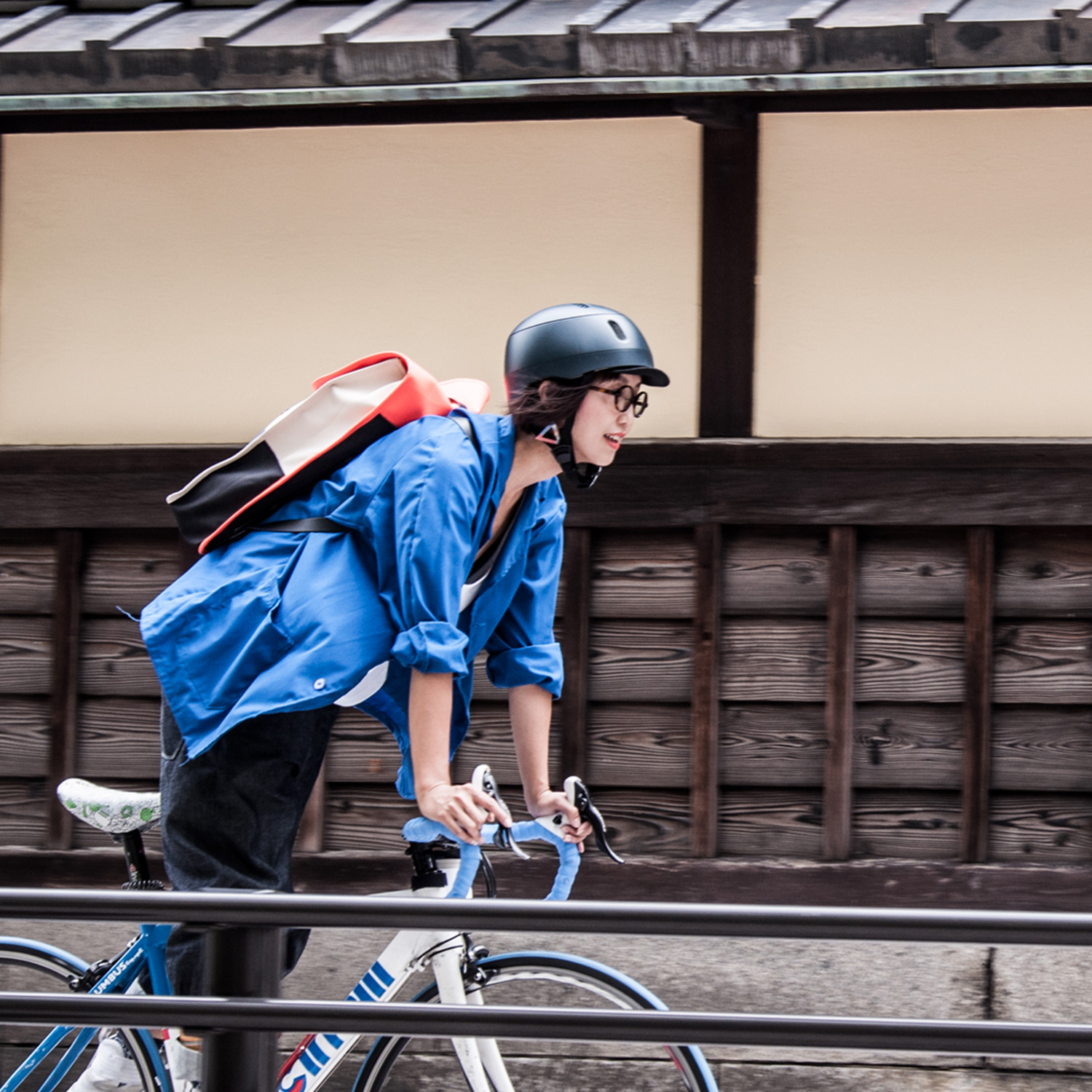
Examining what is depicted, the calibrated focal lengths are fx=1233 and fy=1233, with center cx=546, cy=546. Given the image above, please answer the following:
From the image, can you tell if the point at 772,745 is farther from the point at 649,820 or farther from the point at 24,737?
the point at 24,737

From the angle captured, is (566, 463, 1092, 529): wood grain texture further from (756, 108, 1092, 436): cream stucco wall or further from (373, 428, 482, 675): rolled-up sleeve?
(373, 428, 482, 675): rolled-up sleeve

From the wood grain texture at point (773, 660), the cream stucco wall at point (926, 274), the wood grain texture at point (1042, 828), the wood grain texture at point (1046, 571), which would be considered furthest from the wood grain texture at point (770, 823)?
the cream stucco wall at point (926, 274)

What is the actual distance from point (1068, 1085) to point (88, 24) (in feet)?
15.5

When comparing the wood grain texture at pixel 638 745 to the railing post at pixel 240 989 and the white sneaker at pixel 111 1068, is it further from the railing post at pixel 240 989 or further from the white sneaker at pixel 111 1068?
the railing post at pixel 240 989

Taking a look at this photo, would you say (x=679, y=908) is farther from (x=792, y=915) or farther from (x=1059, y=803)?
(x=1059, y=803)

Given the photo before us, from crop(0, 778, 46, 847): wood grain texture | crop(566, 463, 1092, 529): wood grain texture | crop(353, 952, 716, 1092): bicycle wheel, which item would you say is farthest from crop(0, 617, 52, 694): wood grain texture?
crop(353, 952, 716, 1092): bicycle wheel

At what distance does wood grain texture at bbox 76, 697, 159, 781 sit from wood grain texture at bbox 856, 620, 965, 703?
2.67 metres

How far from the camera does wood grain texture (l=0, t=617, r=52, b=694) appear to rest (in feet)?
15.6

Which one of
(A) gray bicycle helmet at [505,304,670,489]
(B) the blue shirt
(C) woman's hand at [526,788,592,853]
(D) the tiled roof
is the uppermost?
(D) the tiled roof

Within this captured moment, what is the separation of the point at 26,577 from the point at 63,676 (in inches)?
16.1

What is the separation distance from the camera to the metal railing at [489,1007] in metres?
1.71

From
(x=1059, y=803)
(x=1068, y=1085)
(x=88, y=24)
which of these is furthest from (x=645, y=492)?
(x=88, y=24)

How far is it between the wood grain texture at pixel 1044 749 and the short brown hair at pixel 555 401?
2692 millimetres

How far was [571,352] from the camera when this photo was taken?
92.0 inches
